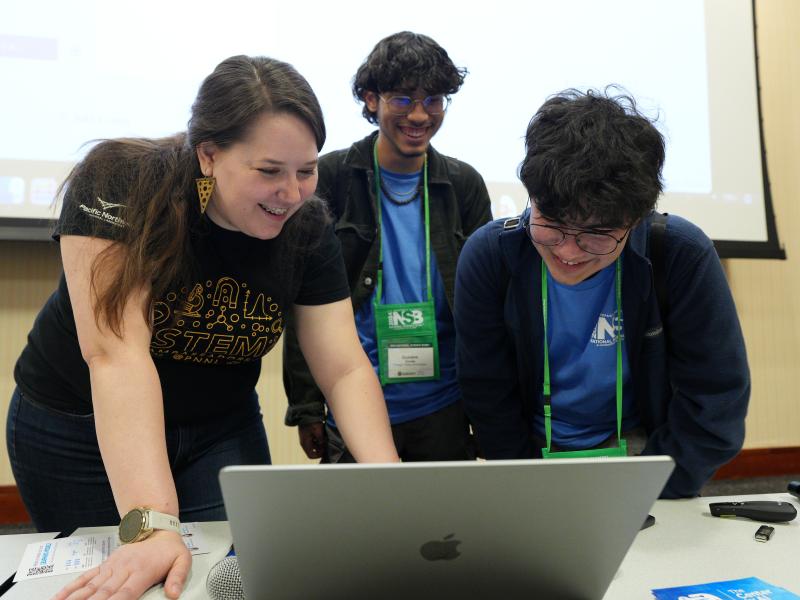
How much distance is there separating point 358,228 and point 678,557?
979 millimetres

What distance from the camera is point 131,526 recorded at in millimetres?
837

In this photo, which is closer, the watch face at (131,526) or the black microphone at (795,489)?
the watch face at (131,526)

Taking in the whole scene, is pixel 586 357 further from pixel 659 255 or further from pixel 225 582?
pixel 225 582

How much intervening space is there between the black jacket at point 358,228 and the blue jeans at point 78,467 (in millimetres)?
484

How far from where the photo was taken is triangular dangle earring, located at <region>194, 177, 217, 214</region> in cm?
104

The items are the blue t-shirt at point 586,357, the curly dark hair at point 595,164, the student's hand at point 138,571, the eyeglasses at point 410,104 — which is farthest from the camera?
the eyeglasses at point 410,104

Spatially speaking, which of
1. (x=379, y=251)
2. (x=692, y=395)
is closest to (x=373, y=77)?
(x=379, y=251)

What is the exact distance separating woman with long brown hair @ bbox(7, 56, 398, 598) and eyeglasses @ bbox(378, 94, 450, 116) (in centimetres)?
49

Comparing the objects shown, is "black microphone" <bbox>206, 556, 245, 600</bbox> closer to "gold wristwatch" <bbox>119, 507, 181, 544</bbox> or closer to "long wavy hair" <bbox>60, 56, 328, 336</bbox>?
"gold wristwatch" <bbox>119, 507, 181, 544</bbox>

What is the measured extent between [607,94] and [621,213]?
0.24 meters

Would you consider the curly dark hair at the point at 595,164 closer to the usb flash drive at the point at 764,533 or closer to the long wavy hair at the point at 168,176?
the long wavy hair at the point at 168,176

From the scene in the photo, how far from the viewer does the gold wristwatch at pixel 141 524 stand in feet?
2.72

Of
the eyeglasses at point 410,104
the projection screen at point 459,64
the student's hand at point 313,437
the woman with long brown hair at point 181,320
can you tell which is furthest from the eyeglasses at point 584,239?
the projection screen at point 459,64

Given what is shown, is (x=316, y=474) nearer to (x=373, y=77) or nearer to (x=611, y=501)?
(x=611, y=501)
